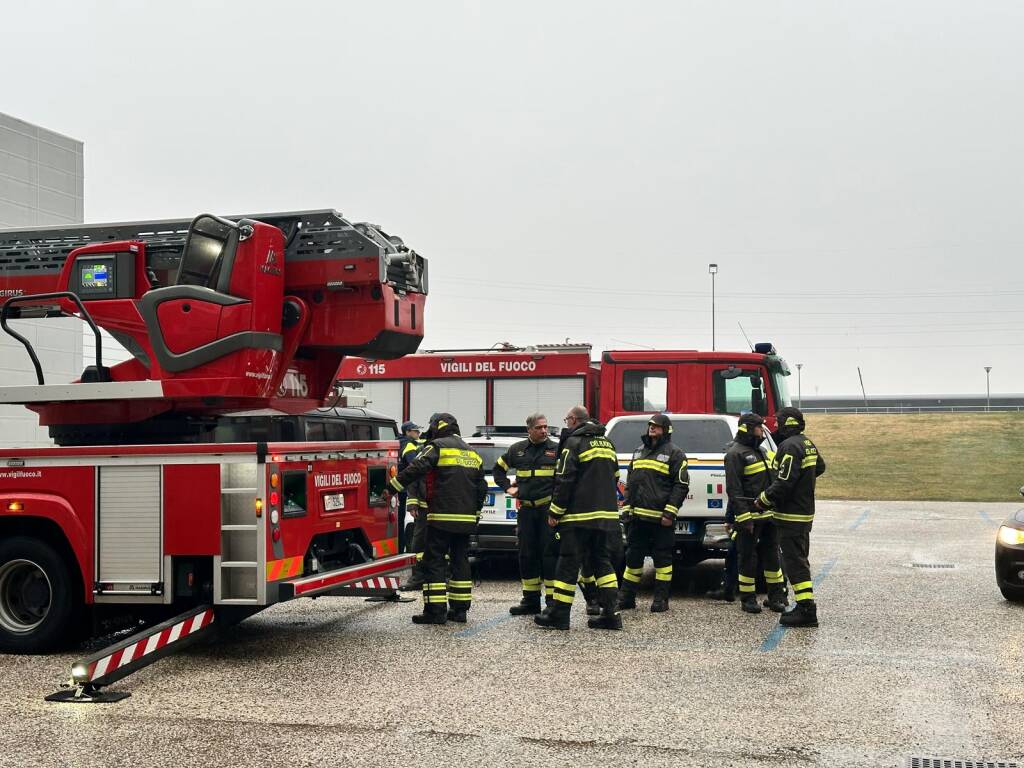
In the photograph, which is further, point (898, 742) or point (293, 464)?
point (293, 464)

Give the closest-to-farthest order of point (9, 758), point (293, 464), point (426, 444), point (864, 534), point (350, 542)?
1. point (9, 758)
2. point (293, 464)
3. point (350, 542)
4. point (426, 444)
5. point (864, 534)

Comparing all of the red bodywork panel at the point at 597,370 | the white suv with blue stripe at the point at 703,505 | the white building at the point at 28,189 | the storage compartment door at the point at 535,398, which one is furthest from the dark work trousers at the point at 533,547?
the white building at the point at 28,189

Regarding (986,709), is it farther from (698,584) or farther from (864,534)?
(864,534)

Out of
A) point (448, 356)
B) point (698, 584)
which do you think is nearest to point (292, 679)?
point (698, 584)

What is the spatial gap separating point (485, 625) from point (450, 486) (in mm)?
1224

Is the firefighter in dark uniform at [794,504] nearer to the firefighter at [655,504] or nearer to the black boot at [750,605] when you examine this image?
the black boot at [750,605]

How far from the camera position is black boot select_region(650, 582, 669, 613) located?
10422 millimetres

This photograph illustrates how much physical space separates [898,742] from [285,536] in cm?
422

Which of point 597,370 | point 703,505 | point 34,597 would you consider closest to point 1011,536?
point 703,505

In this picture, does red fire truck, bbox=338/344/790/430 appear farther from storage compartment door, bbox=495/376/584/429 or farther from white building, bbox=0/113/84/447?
white building, bbox=0/113/84/447

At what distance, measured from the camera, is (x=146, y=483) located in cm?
791

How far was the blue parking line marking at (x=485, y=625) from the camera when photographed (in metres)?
9.21

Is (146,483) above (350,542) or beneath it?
above

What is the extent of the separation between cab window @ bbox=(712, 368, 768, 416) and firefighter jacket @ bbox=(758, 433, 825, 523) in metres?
5.98
